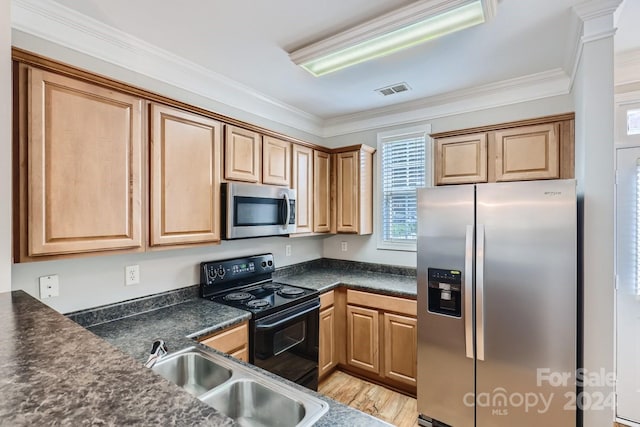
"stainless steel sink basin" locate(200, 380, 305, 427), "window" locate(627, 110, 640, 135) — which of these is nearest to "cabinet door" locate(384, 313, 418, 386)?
"stainless steel sink basin" locate(200, 380, 305, 427)

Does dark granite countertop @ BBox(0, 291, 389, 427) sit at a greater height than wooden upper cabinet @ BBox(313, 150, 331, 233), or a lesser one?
lesser

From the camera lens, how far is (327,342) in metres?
2.81

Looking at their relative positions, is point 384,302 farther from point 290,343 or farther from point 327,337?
point 290,343

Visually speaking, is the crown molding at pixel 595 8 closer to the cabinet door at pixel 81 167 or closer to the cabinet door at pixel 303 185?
the cabinet door at pixel 303 185

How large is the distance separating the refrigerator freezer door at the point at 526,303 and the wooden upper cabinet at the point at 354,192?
Answer: 1373mm

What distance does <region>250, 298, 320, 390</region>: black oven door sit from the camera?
207cm

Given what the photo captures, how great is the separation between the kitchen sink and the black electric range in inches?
24.0

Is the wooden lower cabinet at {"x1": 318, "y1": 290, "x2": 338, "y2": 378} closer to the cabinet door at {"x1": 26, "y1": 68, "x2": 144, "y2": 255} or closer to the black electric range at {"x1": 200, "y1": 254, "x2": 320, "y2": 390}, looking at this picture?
the black electric range at {"x1": 200, "y1": 254, "x2": 320, "y2": 390}

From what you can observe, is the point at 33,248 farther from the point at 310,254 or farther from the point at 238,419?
the point at 310,254

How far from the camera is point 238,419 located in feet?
3.76

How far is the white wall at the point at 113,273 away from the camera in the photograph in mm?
1652

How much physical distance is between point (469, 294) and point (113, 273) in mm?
2287

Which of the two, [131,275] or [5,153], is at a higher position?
[5,153]

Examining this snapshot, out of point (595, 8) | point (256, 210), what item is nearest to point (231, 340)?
point (256, 210)
